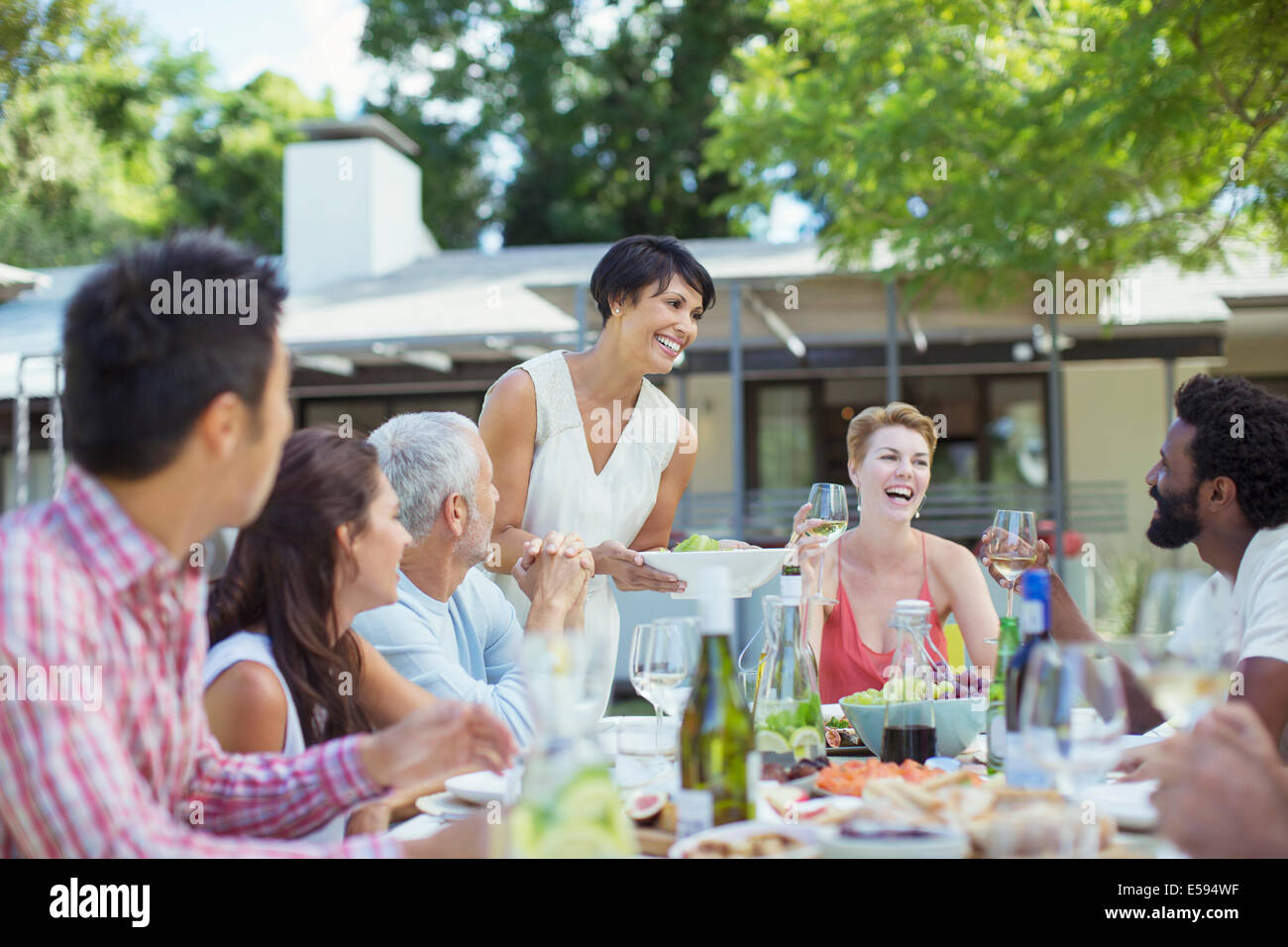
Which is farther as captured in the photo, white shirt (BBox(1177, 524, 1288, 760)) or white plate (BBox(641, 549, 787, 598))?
white plate (BBox(641, 549, 787, 598))

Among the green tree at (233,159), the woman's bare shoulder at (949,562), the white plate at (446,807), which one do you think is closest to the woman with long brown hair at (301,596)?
the white plate at (446,807)

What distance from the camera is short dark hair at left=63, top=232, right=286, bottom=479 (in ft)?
4.31

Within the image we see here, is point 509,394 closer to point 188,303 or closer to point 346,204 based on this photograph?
point 188,303

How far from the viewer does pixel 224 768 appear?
5.49ft

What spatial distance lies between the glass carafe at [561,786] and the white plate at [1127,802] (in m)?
0.73

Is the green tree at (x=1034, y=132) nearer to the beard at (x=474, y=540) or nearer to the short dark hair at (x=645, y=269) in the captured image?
the short dark hair at (x=645, y=269)

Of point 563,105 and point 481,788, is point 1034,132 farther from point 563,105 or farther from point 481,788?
point 563,105

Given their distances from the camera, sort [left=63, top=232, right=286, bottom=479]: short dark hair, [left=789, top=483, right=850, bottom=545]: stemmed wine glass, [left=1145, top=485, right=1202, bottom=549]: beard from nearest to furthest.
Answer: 1. [left=63, top=232, right=286, bottom=479]: short dark hair
2. [left=1145, top=485, right=1202, bottom=549]: beard
3. [left=789, top=483, right=850, bottom=545]: stemmed wine glass

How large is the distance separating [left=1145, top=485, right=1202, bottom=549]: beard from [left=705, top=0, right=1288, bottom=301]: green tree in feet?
14.0

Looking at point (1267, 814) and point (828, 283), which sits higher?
point (828, 283)

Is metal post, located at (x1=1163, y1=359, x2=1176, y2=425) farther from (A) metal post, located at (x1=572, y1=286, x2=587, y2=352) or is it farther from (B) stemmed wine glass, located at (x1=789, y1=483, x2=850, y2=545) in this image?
(B) stemmed wine glass, located at (x1=789, y1=483, x2=850, y2=545)

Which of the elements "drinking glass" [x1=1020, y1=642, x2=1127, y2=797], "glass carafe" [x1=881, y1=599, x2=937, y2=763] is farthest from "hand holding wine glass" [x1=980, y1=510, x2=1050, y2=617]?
"drinking glass" [x1=1020, y1=642, x2=1127, y2=797]

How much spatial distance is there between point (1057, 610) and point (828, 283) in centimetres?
720
